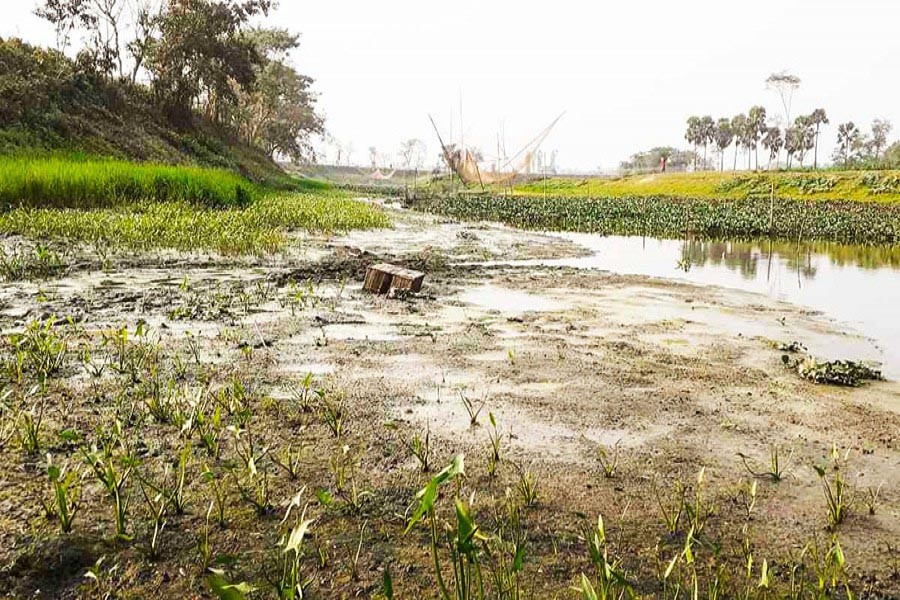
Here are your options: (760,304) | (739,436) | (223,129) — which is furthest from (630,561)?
(223,129)

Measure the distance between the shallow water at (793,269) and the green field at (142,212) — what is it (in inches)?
221

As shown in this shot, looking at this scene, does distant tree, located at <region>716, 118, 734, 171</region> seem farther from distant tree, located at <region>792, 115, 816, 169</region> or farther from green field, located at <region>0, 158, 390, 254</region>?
green field, located at <region>0, 158, 390, 254</region>

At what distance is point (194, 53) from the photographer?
34.3 m

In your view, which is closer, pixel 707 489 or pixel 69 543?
pixel 69 543

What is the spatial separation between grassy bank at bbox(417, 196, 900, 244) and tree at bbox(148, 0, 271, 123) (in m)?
16.1

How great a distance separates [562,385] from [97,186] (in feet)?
40.7

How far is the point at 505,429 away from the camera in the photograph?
3.21 metres

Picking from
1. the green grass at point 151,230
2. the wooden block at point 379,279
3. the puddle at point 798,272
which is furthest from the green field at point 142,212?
the puddle at point 798,272

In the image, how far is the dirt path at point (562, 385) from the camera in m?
2.40

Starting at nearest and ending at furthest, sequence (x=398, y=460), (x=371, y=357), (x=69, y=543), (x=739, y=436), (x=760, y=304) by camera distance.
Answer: (x=69, y=543)
(x=398, y=460)
(x=739, y=436)
(x=371, y=357)
(x=760, y=304)

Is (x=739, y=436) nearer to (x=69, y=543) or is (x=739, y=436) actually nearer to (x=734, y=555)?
(x=734, y=555)

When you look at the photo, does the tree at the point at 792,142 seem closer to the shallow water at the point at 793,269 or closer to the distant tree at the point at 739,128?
the distant tree at the point at 739,128

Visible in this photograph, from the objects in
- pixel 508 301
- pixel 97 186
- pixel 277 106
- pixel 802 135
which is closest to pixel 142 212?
pixel 97 186

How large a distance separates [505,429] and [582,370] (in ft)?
4.15
